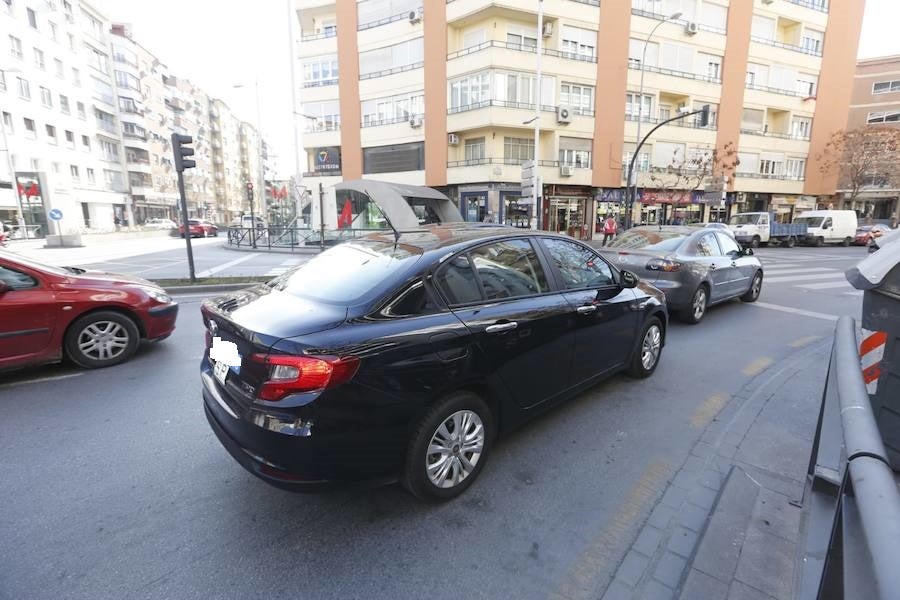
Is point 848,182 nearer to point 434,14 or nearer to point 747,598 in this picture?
point 434,14

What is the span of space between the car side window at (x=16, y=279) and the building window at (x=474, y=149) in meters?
25.0

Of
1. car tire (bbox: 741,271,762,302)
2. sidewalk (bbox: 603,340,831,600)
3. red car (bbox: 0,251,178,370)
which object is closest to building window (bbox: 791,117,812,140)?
car tire (bbox: 741,271,762,302)

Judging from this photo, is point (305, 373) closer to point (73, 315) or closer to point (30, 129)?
point (73, 315)

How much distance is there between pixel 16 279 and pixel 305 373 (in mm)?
4238

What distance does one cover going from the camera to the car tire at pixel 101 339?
473cm

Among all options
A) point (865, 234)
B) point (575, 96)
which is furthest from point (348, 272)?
point (865, 234)

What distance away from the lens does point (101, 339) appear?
4.90 m

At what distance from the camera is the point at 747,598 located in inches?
80.9

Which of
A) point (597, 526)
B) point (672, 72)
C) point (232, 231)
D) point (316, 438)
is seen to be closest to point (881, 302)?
point (597, 526)

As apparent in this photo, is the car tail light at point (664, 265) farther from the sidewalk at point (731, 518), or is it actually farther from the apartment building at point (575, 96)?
the apartment building at point (575, 96)

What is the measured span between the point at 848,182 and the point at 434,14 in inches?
1626

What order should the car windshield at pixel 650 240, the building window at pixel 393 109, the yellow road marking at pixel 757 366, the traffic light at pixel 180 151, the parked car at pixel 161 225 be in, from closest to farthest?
the yellow road marking at pixel 757 366 < the car windshield at pixel 650 240 < the traffic light at pixel 180 151 < the building window at pixel 393 109 < the parked car at pixel 161 225

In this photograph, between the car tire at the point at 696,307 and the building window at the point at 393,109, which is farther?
the building window at the point at 393,109

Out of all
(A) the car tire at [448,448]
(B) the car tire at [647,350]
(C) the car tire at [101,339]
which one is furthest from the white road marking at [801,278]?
(C) the car tire at [101,339]
